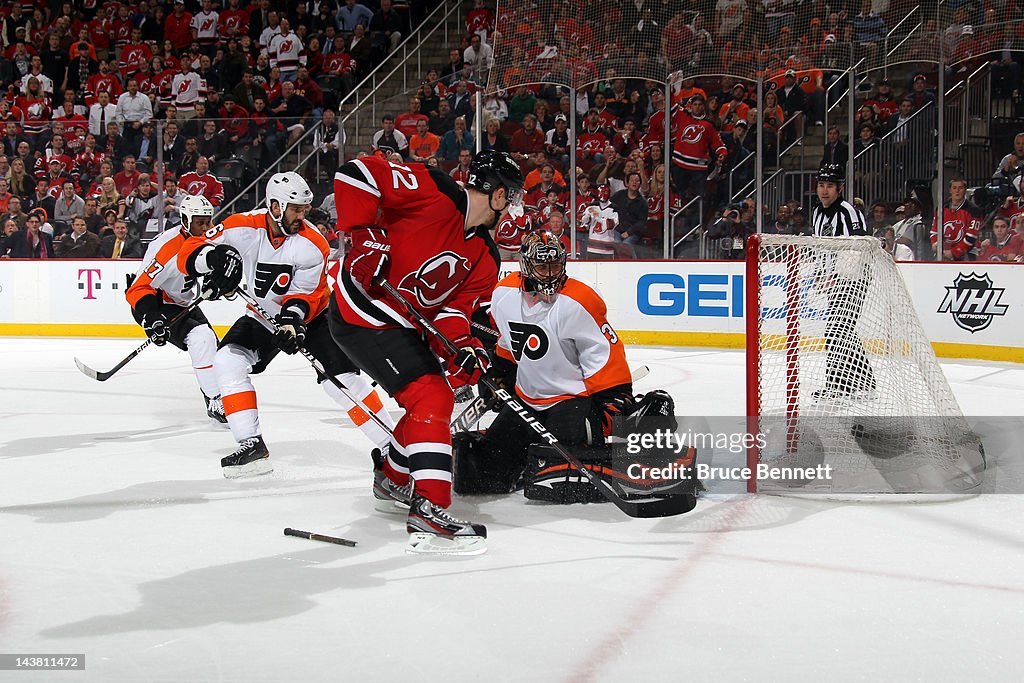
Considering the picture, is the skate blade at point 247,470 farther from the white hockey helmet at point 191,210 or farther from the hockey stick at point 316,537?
the white hockey helmet at point 191,210

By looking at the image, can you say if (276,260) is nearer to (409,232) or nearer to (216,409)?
(216,409)

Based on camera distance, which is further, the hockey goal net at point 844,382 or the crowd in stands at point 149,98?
the crowd in stands at point 149,98

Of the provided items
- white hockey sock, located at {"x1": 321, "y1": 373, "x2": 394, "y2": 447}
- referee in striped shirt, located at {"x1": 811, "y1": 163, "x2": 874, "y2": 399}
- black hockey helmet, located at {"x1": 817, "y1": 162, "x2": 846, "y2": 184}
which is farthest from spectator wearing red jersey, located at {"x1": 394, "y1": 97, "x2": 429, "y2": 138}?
referee in striped shirt, located at {"x1": 811, "y1": 163, "x2": 874, "y2": 399}

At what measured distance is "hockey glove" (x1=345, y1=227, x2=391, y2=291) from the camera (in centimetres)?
290

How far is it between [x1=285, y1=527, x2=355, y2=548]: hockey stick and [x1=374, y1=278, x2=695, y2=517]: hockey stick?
1.90ft

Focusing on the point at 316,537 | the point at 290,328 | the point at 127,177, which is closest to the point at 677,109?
the point at 127,177

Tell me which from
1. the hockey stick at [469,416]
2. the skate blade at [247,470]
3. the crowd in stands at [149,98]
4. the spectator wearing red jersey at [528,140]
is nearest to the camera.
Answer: the skate blade at [247,470]

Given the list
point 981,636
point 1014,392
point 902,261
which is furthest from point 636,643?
point 902,261

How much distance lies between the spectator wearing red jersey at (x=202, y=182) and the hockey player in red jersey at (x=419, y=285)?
6908 millimetres

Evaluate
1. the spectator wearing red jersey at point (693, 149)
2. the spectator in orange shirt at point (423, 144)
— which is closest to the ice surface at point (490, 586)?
the spectator wearing red jersey at point (693, 149)

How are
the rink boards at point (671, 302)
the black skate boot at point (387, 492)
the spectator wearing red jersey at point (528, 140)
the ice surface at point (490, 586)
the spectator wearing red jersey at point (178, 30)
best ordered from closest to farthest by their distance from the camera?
1. the ice surface at point (490, 586)
2. the black skate boot at point (387, 492)
3. the rink boards at point (671, 302)
4. the spectator wearing red jersey at point (528, 140)
5. the spectator wearing red jersey at point (178, 30)

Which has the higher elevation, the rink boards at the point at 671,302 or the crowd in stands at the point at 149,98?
the crowd in stands at the point at 149,98

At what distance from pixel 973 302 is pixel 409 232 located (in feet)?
18.0

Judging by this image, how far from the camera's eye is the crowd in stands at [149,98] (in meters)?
9.54
